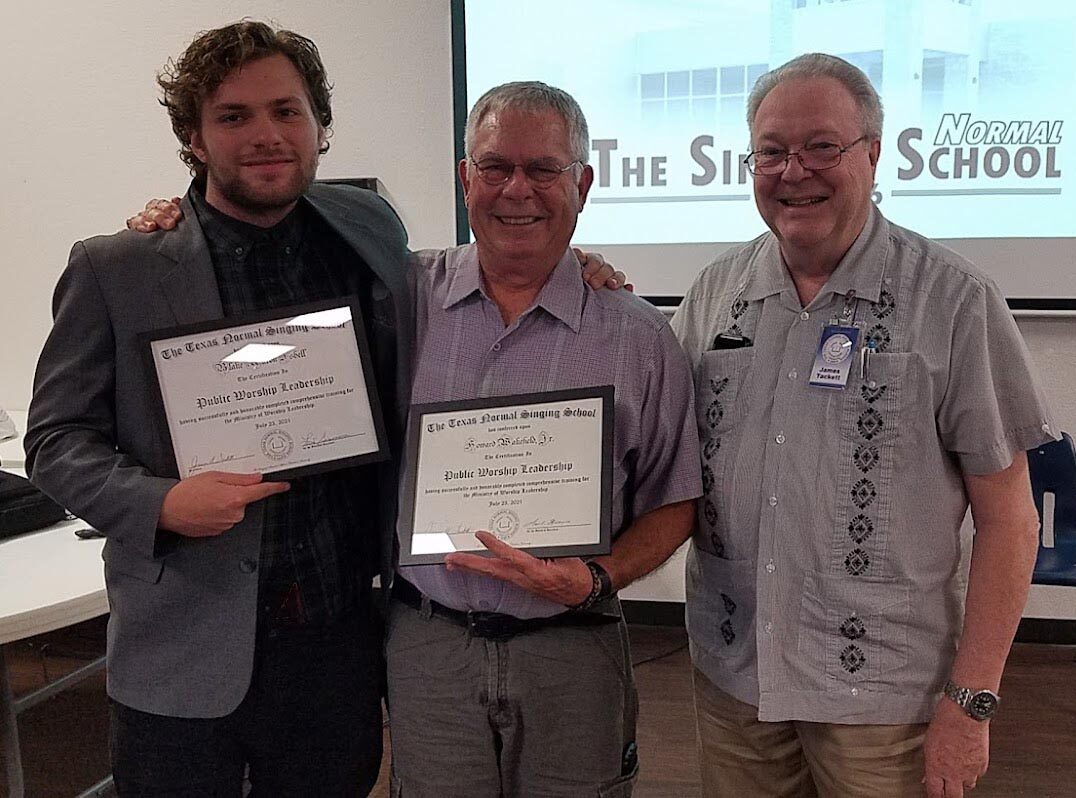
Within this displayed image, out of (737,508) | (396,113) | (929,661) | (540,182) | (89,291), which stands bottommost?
(929,661)

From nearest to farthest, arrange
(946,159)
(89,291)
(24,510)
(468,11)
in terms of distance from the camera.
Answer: (89,291) → (24,510) → (946,159) → (468,11)

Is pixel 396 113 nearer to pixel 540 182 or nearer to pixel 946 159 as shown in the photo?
pixel 946 159

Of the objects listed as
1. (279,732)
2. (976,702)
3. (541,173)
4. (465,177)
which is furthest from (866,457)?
(279,732)

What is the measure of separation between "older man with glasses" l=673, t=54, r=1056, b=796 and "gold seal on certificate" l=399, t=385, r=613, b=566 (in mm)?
289

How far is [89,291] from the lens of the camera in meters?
1.42

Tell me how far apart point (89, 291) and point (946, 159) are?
2955 millimetres

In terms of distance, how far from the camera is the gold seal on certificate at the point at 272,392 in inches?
55.6

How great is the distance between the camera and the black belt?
58.4 inches

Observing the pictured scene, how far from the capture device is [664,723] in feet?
10.3

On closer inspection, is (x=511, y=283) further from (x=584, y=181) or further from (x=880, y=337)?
(x=880, y=337)

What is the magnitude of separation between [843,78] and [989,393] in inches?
21.3

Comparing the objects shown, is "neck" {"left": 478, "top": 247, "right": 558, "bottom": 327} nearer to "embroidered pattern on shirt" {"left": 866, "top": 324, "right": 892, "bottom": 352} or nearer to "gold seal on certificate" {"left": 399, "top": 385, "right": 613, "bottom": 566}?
"gold seal on certificate" {"left": 399, "top": 385, "right": 613, "bottom": 566}

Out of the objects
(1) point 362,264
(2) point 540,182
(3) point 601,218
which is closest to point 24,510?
(1) point 362,264

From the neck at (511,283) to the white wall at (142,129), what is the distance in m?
2.23
